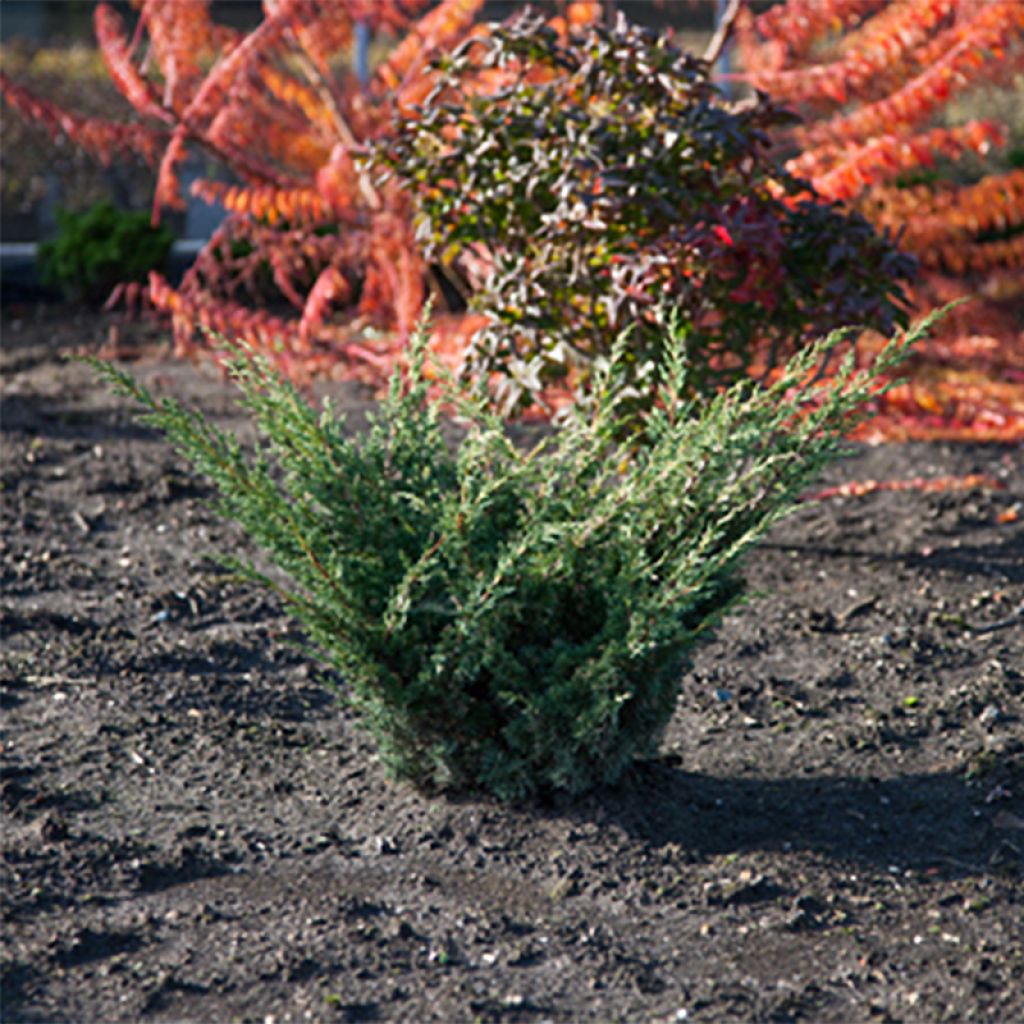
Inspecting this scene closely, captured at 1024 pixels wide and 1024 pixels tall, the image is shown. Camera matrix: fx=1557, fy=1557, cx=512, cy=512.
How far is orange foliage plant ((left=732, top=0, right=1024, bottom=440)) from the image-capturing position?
560 centimetres

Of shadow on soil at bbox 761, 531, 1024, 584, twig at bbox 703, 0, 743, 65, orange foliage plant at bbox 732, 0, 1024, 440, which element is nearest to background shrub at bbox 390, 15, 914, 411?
orange foliage plant at bbox 732, 0, 1024, 440

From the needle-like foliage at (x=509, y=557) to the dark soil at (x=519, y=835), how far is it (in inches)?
6.8

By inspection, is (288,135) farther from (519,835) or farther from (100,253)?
(519,835)

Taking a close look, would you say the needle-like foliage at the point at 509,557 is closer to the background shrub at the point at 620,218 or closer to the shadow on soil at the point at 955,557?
the background shrub at the point at 620,218

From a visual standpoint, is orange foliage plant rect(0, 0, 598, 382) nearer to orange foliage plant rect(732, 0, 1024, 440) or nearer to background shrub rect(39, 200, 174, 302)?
orange foliage plant rect(732, 0, 1024, 440)

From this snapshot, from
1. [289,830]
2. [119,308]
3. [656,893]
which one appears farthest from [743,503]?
[119,308]

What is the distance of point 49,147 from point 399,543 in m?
9.17

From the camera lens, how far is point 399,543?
10.2ft

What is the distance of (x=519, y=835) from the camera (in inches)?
123

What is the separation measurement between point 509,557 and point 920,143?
135 inches

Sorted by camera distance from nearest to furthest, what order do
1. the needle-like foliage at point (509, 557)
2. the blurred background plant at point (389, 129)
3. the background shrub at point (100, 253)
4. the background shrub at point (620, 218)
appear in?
the needle-like foliage at point (509, 557) → the background shrub at point (620, 218) → the blurred background plant at point (389, 129) → the background shrub at point (100, 253)

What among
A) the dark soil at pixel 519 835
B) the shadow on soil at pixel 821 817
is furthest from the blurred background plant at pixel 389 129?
the shadow on soil at pixel 821 817

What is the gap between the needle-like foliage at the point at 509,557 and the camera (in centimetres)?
296

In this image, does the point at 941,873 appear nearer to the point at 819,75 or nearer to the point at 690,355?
the point at 690,355
